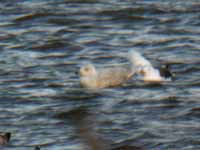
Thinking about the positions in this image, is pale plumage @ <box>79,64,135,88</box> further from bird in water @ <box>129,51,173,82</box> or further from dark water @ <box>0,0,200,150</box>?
bird in water @ <box>129,51,173,82</box>

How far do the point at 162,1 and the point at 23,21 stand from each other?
8.85ft

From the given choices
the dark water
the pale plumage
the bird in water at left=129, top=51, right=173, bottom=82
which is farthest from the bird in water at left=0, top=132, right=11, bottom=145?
the bird in water at left=129, top=51, right=173, bottom=82

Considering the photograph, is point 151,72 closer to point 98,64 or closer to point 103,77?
point 98,64

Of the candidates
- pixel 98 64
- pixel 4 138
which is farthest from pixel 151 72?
pixel 4 138

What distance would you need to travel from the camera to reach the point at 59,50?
11672mm

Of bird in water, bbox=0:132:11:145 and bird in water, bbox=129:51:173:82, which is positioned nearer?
bird in water, bbox=0:132:11:145

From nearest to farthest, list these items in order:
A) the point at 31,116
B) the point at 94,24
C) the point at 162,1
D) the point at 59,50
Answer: the point at 31,116 < the point at 59,50 < the point at 94,24 < the point at 162,1

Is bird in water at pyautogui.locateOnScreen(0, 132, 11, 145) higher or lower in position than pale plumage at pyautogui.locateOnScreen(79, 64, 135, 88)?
lower

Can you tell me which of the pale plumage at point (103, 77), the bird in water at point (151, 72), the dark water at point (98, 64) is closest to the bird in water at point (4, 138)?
the dark water at point (98, 64)

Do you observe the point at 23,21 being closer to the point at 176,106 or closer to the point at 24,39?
the point at 24,39

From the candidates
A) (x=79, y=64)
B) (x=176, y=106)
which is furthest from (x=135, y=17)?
(x=176, y=106)

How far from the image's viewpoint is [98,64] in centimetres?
1055

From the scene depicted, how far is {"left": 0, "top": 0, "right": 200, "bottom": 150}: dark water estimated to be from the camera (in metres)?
7.13

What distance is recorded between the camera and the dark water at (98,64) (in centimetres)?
713
